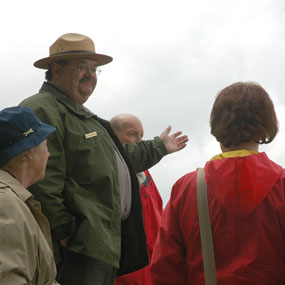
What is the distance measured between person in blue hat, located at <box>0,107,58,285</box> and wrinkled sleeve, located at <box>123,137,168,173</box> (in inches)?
73.2

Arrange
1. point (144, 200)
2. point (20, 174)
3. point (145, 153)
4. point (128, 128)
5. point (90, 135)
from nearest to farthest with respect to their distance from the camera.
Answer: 1. point (20, 174)
2. point (90, 135)
3. point (145, 153)
4. point (144, 200)
5. point (128, 128)

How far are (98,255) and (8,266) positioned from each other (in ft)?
5.19

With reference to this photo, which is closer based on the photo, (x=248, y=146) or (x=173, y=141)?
(x=248, y=146)

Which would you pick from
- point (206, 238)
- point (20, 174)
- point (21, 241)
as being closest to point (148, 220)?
point (206, 238)

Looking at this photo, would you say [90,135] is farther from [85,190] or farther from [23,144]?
[23,144]

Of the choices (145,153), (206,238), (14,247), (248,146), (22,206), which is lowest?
(206,238)

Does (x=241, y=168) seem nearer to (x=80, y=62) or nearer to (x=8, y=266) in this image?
(x=8, y=266)

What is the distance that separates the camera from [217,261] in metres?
3.42

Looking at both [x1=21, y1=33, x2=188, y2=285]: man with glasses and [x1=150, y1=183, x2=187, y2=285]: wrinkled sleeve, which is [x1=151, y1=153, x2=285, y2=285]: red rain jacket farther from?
[x1=21, y1=33, x2=188, y2=285]: man with glasses

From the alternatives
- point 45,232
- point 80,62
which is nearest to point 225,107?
point 45,232

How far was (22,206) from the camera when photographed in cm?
305

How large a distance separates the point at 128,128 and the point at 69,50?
1.95 m

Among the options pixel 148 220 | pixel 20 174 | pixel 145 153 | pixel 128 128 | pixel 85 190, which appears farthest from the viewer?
pixel 128 128

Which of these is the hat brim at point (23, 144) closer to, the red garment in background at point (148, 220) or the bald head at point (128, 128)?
the red garment in background at point (148, 220)
